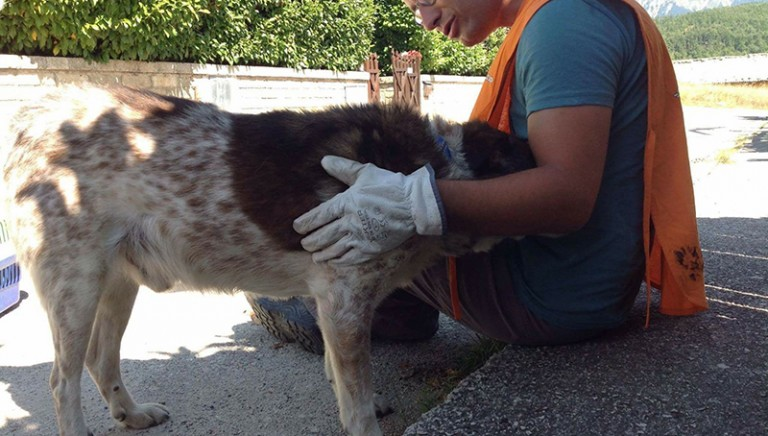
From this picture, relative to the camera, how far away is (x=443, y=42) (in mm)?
16750

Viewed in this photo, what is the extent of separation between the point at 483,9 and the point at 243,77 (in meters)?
8.37

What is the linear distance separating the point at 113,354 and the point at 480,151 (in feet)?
5.90

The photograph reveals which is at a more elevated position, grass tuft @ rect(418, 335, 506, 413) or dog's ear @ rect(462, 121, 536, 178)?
dog's ear @ rect(462, 121, 536, 178)

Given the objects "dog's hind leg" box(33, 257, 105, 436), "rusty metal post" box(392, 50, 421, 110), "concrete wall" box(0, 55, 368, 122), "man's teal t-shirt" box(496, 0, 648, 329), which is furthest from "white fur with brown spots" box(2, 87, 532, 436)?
"rusty metal post" box(392, 50, 421, 110)

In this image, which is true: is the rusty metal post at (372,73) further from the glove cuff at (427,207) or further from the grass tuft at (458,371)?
the glove cuff at (427,207)

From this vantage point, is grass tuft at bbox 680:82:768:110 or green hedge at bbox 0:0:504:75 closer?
green hedge at bbox 0:0:504:75

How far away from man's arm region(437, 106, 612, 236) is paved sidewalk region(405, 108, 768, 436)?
1.81 feet

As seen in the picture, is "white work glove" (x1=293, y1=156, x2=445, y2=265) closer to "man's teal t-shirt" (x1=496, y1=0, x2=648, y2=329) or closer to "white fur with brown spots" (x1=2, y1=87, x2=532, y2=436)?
"white fur with brown spots" (x1=2, y1=87, x2=532, y2=436)

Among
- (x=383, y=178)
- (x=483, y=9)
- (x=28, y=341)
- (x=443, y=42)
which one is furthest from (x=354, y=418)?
(x=443, y=42)

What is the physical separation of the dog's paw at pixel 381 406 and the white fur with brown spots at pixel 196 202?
20.9 inches

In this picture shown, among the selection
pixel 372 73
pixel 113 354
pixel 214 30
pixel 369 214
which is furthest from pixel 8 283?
pixel 372 73

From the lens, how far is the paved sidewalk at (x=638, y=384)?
6.56 ft

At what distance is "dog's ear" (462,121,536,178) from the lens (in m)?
2.25

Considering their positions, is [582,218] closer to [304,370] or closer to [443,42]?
[304,370]
